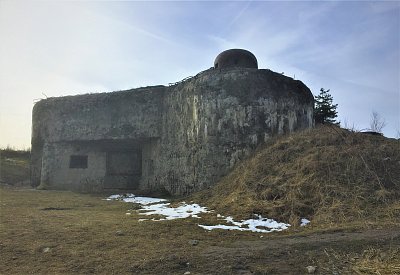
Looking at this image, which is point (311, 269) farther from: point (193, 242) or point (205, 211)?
point (205, 211)

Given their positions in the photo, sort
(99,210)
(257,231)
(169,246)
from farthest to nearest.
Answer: (99,210) < (257,231) < (169,246)

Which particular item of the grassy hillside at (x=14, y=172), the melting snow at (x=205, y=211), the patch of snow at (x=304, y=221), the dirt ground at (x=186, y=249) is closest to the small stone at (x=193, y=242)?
the dirt ground at (x=186, y=249)

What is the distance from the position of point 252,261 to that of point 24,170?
25.8 m

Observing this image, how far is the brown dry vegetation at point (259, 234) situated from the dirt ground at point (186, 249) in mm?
15

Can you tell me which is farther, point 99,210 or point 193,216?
point 99,210

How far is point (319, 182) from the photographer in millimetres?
8516

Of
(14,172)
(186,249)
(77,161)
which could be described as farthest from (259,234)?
(14,172)

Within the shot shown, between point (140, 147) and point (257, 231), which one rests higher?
point (140, 147)

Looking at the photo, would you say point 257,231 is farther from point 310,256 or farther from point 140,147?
point 140,147

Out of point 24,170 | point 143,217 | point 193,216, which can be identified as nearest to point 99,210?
point 143,217

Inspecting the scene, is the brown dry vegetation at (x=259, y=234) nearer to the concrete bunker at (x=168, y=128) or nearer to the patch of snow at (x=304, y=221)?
Result: the patch of snow at (x=304, y=221)

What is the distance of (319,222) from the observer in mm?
7133

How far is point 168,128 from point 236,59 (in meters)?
4.01

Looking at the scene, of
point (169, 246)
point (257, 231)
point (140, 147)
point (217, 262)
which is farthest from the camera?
point (140, 147)
